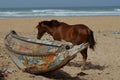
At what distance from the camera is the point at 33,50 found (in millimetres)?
8562

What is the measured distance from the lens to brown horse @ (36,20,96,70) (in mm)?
10227

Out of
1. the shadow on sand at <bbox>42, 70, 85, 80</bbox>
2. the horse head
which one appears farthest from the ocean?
the shadow on sand at <bbox>42, 70, 85, 80</bbox>

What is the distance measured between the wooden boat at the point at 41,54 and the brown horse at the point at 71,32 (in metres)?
1.79

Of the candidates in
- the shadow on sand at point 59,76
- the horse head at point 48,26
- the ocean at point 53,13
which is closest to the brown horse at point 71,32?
the horse head at point 48,26

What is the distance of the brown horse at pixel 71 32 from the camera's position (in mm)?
10227

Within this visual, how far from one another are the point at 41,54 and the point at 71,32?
2.23 meters

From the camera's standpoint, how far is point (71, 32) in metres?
10.4

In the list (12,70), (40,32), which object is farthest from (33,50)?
(40,32)

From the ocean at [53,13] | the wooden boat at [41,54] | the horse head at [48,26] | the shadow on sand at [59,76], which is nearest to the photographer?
the wooden boat at [41,54]

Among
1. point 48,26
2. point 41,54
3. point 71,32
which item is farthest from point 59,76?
point 48,26

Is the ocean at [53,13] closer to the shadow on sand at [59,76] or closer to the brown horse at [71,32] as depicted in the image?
the brown horse at [71,32]

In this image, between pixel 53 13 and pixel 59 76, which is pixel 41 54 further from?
pixel 53 13

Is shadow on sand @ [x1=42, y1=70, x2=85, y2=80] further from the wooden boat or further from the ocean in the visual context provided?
the ocean

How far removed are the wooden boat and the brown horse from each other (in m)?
1.79
